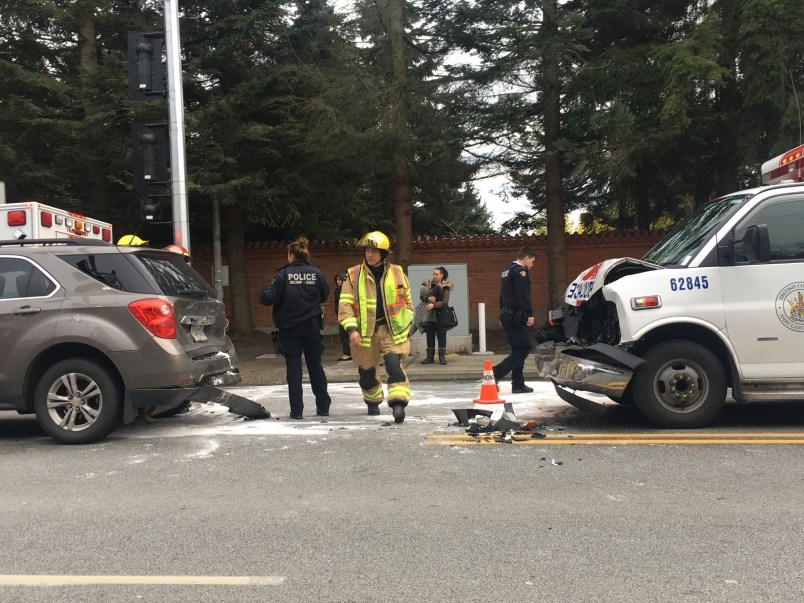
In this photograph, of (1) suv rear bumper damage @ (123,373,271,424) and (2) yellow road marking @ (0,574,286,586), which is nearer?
(2) yellow road marking @ (0,574,286,586)

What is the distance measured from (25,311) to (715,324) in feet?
20.5

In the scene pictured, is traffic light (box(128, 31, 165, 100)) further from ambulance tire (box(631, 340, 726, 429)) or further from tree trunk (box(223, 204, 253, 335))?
ambulance tire (box(631, 340, 726, 429))

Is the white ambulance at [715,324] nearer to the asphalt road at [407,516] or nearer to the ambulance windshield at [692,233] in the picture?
the ambulance windshield at [692,233]

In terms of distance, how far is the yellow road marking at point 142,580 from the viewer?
3.41 metres

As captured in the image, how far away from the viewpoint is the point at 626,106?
13047 millimetres

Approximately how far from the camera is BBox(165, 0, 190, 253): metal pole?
429 inches

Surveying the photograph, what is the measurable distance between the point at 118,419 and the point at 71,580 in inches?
120

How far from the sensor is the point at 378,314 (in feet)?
23.5

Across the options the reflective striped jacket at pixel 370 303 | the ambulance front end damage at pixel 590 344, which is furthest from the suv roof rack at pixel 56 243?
the ambulance front end damage at pixel 590 344

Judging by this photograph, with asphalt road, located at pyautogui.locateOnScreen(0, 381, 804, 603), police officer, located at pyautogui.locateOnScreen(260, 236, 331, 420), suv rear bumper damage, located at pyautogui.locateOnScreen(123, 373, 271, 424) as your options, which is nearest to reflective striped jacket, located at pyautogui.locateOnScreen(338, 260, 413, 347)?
police officer, located at pyautogui.locateOnScreen(260, 236, 331, 420)

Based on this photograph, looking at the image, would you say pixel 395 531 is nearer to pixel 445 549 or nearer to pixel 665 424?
pixel 445 549

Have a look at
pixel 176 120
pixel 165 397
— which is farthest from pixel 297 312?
pixel 176 120

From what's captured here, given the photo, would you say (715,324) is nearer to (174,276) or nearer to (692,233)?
(692,233)

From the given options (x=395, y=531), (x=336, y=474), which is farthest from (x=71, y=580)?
(x=336, y=474)
